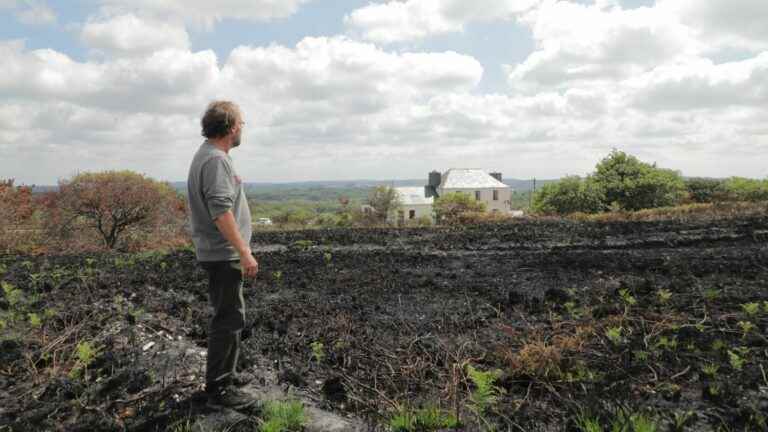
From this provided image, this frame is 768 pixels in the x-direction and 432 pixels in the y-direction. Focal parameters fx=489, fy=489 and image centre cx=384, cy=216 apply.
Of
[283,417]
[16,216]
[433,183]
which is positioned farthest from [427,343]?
[433,183]

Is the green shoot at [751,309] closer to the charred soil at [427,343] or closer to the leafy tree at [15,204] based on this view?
the charred soil at [427,343]

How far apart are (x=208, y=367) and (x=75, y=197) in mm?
11525

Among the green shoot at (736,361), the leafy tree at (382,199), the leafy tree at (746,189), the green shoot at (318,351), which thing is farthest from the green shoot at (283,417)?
the leafy tree at (382,199)

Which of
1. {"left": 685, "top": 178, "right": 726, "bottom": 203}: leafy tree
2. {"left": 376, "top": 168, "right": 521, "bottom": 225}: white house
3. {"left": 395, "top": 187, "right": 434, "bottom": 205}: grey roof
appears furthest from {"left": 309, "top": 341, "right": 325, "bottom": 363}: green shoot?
{"left": 376, "top": 168, "right": 521, "bottom": 225}: white house

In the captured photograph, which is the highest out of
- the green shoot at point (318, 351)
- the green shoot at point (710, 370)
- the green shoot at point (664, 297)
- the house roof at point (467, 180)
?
the house roof at point (467, 180)

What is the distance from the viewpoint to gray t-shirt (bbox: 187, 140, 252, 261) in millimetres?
3208

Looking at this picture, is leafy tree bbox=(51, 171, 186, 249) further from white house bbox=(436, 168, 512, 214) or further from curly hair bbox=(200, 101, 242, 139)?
white house bbox=(436, 168, 512, 214)

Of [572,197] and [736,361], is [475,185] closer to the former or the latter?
[572,197]

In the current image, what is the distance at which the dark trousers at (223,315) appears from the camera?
3.44 m

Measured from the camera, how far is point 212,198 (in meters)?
3.18

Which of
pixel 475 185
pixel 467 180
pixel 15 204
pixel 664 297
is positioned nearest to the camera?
pixel 664 297

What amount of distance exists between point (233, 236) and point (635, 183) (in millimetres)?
33012

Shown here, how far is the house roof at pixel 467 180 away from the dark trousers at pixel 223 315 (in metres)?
67.9

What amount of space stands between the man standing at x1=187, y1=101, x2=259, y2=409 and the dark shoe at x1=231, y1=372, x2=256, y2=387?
0.15 meters
